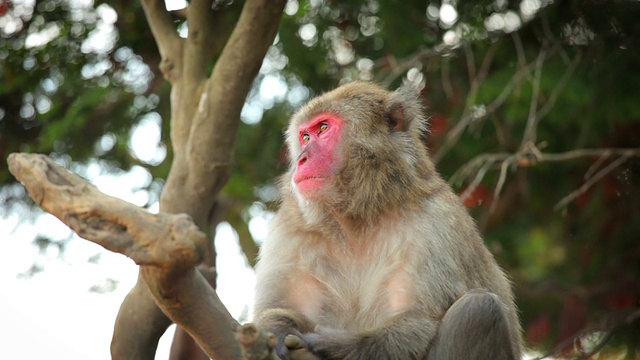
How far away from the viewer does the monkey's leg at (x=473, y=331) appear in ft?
14.0

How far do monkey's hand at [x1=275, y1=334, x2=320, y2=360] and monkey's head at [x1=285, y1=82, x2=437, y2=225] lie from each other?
2.74 feet

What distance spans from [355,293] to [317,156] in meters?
0.74

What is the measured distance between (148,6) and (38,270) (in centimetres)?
317

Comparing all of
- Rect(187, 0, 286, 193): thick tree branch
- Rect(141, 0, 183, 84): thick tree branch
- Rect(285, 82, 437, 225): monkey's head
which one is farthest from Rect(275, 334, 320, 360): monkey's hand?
Rect(141, 0, 183, 84): thick tree branch

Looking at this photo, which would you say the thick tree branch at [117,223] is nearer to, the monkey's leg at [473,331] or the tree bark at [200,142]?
the tree bark at [200,142]

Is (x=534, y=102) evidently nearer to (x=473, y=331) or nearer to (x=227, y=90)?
(x=227, y=90)

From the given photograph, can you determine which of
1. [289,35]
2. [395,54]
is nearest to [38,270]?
[289,35]

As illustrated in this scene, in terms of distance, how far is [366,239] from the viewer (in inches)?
190

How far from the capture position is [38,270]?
7918mm

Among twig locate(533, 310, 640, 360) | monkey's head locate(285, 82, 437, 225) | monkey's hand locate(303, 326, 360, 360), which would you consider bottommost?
twig locate(533, 310, 640, 360)

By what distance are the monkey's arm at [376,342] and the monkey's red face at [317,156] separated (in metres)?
0.74

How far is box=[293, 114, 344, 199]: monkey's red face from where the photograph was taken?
15.3 ft

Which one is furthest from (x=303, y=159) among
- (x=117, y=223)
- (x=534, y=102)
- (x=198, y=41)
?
(x=534, y=102)

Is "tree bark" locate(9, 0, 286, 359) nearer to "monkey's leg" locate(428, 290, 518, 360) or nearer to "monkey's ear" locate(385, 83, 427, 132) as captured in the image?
"monkey's ear" locate(385, 83, 427, 132)
